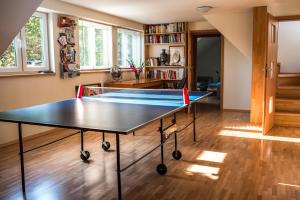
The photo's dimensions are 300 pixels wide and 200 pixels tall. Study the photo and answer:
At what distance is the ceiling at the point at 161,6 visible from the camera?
181 inches

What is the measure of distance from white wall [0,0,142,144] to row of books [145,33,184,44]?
181cm

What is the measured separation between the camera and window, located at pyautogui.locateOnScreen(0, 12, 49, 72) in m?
4.04

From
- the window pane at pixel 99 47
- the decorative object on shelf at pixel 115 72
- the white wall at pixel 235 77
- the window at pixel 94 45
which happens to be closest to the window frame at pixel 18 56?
the window at pixel 94 45

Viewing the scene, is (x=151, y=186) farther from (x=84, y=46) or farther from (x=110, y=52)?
(x=110, y=52)

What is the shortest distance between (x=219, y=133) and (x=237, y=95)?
227cm

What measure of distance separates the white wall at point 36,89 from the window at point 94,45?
257mm

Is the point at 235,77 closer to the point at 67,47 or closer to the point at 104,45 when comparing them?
the point at 104,45

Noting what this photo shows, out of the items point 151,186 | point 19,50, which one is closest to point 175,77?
point 19,50

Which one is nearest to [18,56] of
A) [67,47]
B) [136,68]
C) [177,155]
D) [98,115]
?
[67,47]

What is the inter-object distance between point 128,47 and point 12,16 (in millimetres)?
4307

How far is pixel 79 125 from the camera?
198cm

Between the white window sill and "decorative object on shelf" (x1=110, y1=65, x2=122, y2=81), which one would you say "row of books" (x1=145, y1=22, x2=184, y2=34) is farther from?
the white window sill

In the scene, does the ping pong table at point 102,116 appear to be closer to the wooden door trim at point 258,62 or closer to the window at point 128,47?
the wooden door trim at point 258,62

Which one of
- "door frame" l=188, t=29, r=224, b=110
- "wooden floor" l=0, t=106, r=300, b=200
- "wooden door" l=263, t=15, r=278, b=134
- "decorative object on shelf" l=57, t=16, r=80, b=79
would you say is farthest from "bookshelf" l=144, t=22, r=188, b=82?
"wooden floor" l=0, t=106, r=300, b=200
